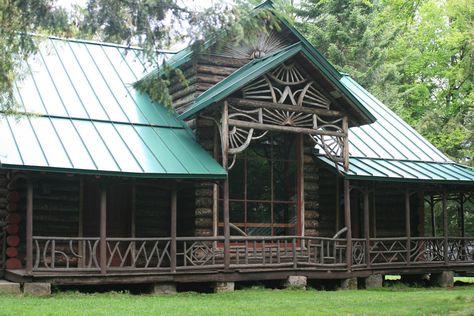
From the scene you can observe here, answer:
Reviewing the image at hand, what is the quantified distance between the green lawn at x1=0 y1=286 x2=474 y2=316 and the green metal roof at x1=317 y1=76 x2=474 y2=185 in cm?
485

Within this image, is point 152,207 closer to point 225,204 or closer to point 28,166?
point 225,204

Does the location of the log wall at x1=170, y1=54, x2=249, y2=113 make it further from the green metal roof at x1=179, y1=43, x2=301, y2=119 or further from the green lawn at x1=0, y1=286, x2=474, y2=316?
the green lawn at x1=0, y1=286, x2=474, y2=316

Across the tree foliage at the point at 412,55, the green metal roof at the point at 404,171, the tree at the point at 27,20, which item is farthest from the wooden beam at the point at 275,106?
the tree foliage at the point at 412,55

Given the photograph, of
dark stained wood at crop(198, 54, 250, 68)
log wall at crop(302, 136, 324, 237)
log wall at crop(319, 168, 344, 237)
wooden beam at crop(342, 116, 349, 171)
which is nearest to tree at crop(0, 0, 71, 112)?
dark stained wood at crop(198, 54, 250, 68)

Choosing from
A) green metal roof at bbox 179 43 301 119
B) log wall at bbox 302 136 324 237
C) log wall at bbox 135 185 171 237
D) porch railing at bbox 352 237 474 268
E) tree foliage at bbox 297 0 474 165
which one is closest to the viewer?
green metal roof at bbox 179 43 301 119

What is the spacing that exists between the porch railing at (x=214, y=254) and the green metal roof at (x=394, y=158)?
1.98 m

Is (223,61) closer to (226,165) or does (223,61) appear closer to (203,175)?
(226,165)

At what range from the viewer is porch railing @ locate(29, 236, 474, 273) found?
61.2 feet

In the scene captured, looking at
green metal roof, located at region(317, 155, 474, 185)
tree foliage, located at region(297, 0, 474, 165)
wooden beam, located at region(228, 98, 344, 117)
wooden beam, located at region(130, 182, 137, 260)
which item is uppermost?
tree foliage, located at region(297, 0, 474, 165)

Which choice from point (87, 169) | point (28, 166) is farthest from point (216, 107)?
point (28, 166)

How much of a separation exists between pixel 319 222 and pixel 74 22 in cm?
1311

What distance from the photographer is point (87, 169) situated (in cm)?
1775

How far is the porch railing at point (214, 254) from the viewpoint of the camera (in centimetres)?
1864

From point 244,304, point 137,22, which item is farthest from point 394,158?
point 137,22
